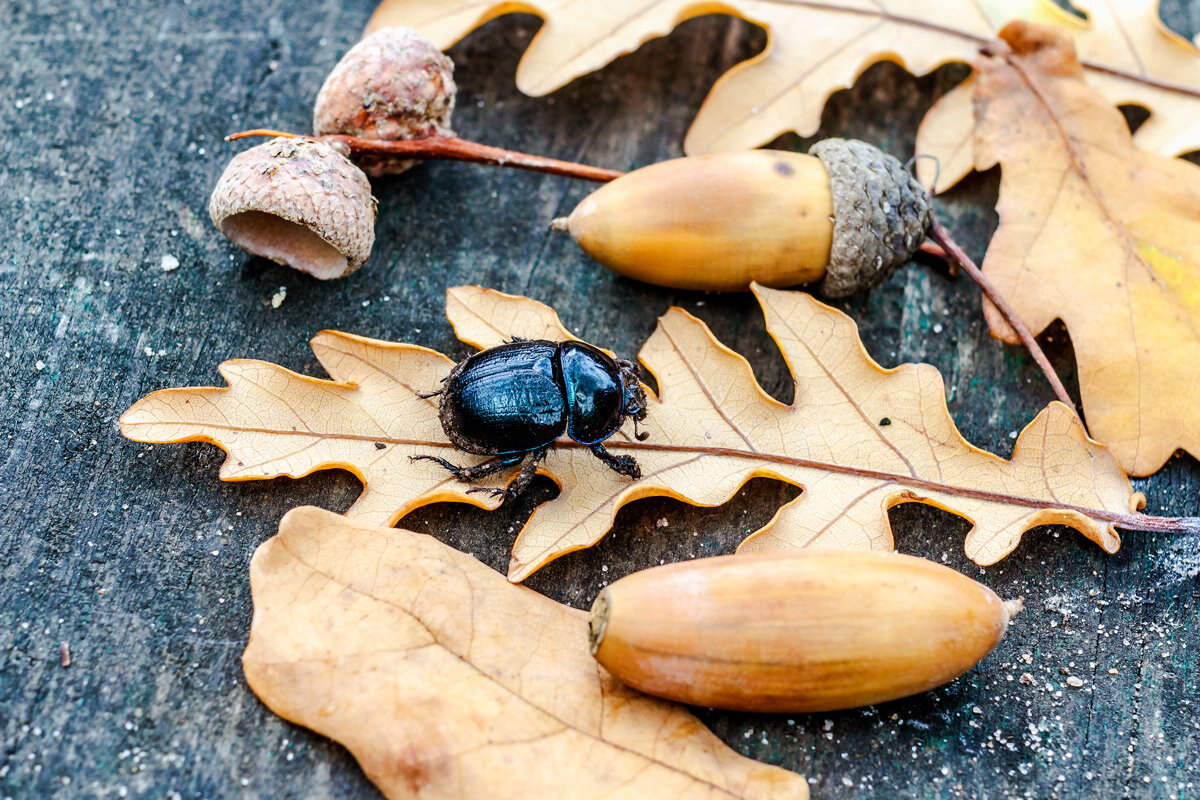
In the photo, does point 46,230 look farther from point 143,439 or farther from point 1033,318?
point 1033,318

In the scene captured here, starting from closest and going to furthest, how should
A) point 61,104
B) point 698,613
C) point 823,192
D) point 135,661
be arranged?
point 698,613 < point 135,661 < point 823,192 < point 61,104

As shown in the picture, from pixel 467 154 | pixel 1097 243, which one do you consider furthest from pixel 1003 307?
pixel 467 154

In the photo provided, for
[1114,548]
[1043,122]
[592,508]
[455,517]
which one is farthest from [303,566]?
[1043,122]

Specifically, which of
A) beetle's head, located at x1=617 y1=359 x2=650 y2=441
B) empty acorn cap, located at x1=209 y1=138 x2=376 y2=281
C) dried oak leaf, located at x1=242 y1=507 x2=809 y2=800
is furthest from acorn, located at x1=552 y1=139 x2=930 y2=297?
dried oak leaf, located at x1=242 y1=507 x2=809 y2=800

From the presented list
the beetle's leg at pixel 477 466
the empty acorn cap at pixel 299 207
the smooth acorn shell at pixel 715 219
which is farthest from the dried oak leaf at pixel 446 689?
the smooth acorn shell at pixel 715 219

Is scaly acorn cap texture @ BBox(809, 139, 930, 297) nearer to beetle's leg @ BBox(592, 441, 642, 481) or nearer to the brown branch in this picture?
the brown branch

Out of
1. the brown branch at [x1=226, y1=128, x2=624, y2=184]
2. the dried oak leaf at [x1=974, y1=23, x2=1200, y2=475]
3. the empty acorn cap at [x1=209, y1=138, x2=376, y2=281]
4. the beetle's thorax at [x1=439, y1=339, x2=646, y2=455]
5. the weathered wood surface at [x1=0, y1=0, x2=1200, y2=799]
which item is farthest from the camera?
the brown branch at [x1=226, y1=128, x2=624, y2=184]
